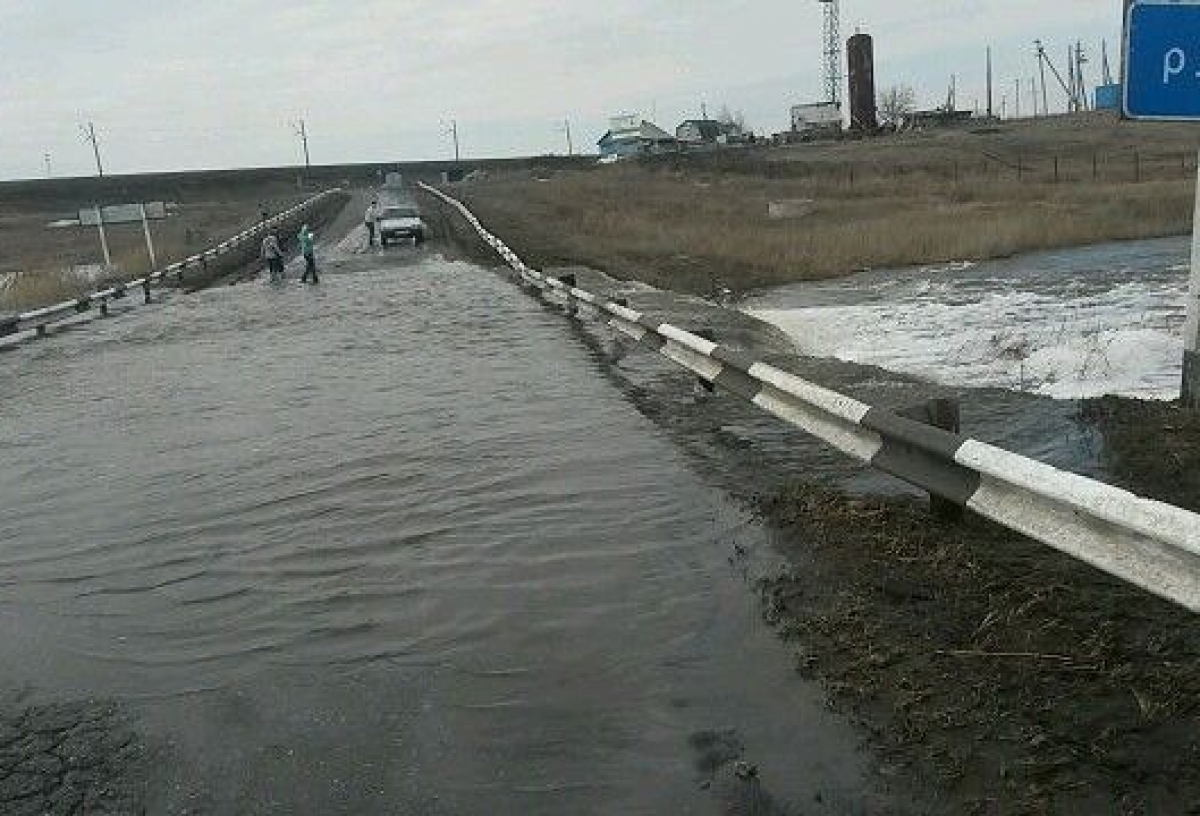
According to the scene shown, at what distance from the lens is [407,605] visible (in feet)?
17.3

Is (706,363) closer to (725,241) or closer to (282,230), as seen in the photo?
(725,241)

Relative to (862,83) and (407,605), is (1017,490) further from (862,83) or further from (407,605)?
(862,83)

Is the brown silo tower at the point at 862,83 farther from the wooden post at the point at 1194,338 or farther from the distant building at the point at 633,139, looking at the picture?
the wooden post at the point at 1194,338

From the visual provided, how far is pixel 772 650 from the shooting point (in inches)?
174

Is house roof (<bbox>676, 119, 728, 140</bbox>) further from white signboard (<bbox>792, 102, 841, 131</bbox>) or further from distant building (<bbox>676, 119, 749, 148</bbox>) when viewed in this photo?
white signboard (<bbox>792, 102, 841, 131</bbox>)

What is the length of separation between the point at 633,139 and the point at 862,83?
132 feet

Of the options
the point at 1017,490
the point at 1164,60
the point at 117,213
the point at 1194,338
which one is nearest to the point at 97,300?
the point at 117,213

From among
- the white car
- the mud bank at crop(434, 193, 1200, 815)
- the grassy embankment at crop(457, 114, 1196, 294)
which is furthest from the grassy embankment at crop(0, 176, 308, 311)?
the mud bank at crop(434, 193, 1200, 815)

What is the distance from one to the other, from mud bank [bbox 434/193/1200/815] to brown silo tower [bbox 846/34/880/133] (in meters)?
105

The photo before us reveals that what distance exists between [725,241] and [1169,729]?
31618 mm

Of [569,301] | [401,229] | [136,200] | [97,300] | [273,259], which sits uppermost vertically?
[136,200]

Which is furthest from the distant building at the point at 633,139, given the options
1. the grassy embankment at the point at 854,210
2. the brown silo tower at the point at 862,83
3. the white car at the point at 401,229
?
the white car at the point at 401,229

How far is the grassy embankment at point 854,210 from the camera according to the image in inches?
1212

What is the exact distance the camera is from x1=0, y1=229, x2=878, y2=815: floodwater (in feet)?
12.0
